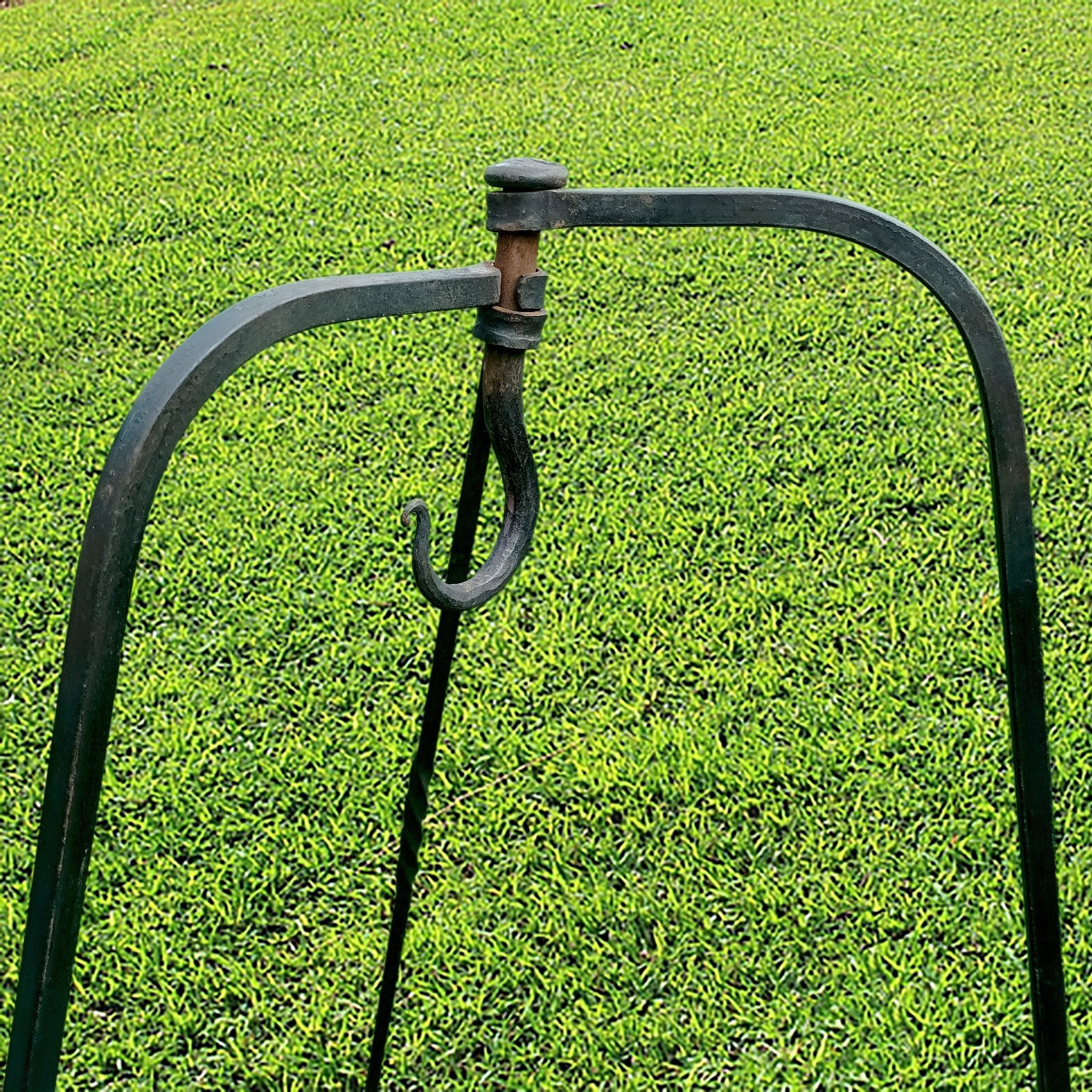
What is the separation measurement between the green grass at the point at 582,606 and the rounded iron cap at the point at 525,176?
139 centimetres

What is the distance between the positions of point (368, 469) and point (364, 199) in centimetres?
146

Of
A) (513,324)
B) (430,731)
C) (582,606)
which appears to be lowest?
(430,731)

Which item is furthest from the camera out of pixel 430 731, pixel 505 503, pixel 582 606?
pixel 582 606

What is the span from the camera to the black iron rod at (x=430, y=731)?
1.07 metres

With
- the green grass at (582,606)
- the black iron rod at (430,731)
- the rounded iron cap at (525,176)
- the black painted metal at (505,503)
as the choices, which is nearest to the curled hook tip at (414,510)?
the black painted metal at (505,503)

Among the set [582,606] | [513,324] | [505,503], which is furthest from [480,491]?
[582,606]

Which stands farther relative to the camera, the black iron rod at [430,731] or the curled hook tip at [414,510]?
the black iron rod at [430,731]

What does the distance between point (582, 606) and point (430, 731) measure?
126 cm

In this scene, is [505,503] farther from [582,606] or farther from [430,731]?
[582,606]

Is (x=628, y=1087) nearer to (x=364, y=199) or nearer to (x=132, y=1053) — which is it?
(x=132, y=1053)

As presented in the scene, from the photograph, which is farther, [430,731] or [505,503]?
[430,731]

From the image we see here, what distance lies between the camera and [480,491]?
3.63 feet

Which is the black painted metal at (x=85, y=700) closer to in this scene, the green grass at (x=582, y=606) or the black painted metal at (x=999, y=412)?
the black painted metal at (x=999, y=412)

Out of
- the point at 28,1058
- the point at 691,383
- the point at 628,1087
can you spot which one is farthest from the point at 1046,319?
the point at 28,1058
